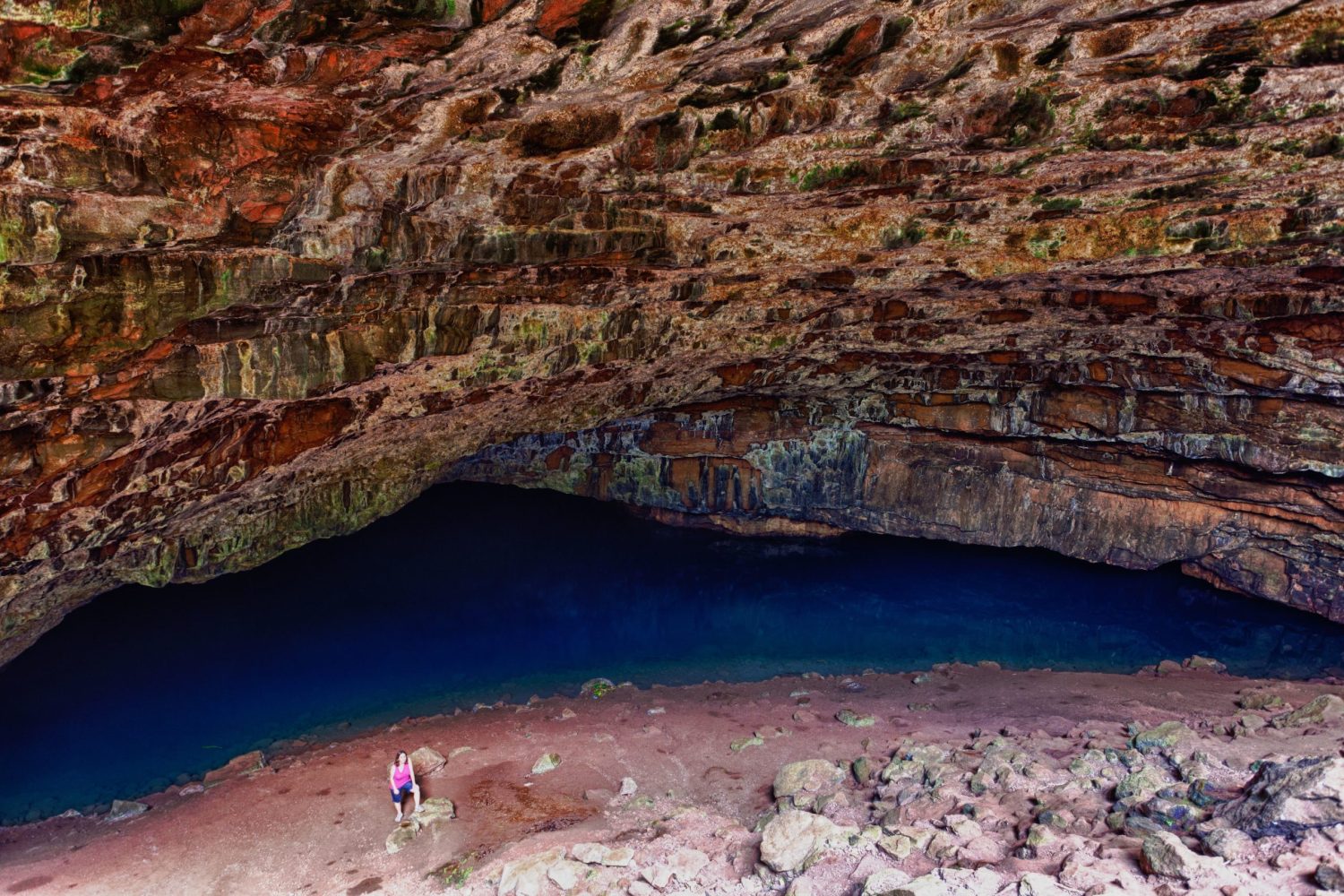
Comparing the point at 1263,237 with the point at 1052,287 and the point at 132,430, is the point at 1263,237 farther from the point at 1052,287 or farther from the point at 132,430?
the point at 132,430

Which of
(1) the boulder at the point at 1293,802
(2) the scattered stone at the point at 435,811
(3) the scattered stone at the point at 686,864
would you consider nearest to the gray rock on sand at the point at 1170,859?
(1) the boulder at the point at 1293,802

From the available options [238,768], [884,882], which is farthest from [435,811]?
[884,882]

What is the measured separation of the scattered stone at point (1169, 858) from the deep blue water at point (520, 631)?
9.05m

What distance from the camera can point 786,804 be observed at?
9383 millimetres

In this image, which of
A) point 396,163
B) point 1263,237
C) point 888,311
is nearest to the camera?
point 396,163

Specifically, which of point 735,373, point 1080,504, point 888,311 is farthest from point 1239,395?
point 735,373

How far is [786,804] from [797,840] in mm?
1608

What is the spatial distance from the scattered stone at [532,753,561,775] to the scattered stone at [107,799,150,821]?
5.43 m

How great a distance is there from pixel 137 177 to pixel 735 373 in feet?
37.5

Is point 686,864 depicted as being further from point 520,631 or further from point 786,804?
point 520,631

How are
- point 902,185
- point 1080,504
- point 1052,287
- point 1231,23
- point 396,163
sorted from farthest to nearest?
point 1080,504 < point 1052,287 < point 902,185 < point 396,163 < point 1231,23

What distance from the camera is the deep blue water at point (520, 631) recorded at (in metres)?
13.5

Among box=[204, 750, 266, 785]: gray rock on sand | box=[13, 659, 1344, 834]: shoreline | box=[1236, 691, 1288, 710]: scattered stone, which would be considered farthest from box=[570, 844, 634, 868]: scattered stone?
box=[1236, 691, 1288, 710]: scattered stone

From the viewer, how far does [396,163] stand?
7.58 meters
